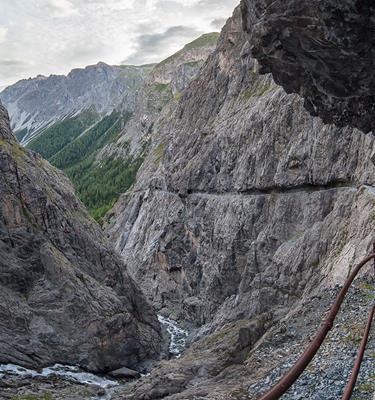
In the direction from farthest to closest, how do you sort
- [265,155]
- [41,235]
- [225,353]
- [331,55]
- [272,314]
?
[265,155], [41,235], [272,314], [225,353], [331,55]

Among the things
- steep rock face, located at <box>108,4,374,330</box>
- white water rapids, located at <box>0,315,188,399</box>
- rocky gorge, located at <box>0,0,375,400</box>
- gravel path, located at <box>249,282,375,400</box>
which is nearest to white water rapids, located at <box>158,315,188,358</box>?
rocky gorge, located at <box>0,0,375,400</box>

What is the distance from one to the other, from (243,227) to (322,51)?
125 feet

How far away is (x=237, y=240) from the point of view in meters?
61.2

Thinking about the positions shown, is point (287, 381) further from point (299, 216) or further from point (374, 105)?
point (299, 216)

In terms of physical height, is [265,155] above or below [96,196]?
below

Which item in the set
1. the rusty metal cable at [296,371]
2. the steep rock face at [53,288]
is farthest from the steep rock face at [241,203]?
the rusty metal cable at [296,371]

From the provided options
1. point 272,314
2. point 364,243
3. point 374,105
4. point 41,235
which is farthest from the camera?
point 41,235

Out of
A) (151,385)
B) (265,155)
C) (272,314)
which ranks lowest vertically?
(151,385)

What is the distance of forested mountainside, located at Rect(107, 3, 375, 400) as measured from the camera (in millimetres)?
29938

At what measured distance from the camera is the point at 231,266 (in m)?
61.3

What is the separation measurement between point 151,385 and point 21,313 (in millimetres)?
17447

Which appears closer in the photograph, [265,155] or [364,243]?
[364,243]

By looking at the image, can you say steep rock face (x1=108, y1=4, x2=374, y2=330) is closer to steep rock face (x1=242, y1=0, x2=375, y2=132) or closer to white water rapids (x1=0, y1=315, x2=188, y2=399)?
steep rock face (x1=242, y1=0, x2=375, y2=132)

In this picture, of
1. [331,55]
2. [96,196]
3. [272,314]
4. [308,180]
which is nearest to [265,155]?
[308,180]
